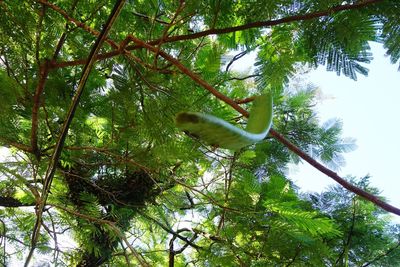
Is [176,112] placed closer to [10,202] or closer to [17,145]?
[17,145]

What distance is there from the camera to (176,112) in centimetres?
79

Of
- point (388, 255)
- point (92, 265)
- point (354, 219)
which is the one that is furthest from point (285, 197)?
point (92, 265)

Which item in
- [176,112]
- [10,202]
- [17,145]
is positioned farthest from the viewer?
[10,202]

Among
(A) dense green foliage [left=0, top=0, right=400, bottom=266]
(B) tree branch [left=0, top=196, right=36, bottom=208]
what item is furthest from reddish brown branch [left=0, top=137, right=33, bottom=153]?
(B) tree branch [left=0, top=196, right=36, bottom=208]

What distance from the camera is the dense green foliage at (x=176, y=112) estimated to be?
752 mm

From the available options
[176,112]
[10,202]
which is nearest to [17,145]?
[176,112]

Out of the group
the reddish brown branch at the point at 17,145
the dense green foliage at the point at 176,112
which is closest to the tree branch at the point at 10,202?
the dense green foliage at the point at 176,112

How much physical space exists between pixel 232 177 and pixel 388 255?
1.98 feet

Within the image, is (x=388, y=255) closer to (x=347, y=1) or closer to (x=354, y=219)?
(x=354, y=219)

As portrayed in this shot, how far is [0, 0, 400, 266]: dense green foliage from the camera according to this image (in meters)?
0.75

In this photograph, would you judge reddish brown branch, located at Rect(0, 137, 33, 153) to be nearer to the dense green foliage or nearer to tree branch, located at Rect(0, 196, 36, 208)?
the dense green foliage

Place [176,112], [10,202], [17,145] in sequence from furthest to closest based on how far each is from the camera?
[10,202]
[17,145]
[176,112]

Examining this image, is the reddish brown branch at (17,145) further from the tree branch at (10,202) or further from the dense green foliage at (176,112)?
the tree branch at (10,202)

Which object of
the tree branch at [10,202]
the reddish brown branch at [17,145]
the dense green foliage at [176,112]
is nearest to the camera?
the dense green foliage at [176,112]
